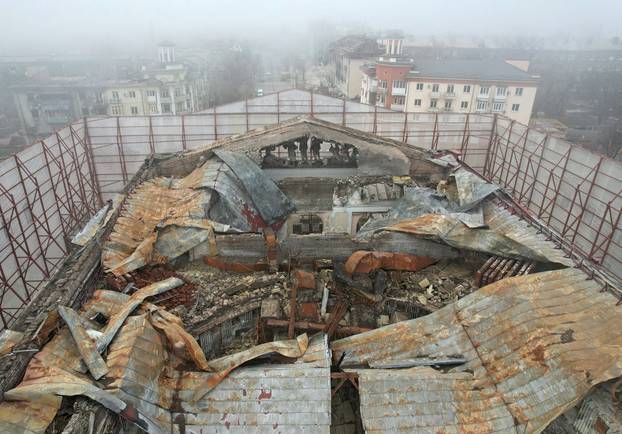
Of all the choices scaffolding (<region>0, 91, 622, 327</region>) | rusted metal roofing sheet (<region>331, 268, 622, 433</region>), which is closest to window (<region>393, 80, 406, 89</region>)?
scaffolding (<region>0, 91, 622, 327</region>)

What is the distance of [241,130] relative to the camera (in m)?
23.6

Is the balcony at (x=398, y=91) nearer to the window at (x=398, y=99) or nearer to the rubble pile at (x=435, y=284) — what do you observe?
the window at (x=398, y=99)

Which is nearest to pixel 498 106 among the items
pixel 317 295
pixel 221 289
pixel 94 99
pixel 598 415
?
pixel 317 295

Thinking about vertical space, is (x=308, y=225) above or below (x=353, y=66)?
below

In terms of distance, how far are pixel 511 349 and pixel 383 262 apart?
4040mm

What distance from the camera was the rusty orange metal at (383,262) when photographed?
11180 millimetres

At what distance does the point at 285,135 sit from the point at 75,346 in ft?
40.8

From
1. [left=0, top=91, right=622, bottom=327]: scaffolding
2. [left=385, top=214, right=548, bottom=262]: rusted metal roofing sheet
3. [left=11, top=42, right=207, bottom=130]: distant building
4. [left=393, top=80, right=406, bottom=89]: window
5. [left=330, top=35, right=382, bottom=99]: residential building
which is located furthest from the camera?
[left=330, top=35, right=382, bottom=99]: residential building

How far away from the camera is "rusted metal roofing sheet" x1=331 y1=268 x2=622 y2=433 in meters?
7.30

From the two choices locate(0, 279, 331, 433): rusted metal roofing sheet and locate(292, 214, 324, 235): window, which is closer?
locate(0, 279, 331, 433): rusted metal roofing sheet

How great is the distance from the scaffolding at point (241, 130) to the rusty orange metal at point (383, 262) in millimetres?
3681

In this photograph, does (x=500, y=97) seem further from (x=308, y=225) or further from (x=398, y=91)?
(x=308, y=225)

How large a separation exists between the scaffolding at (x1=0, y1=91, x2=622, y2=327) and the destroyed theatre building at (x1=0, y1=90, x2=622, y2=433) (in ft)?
0.52

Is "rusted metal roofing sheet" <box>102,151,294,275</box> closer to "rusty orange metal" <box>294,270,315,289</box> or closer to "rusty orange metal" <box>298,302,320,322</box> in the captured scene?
"rusty orange metal" <box>294,270,315,289</box>
